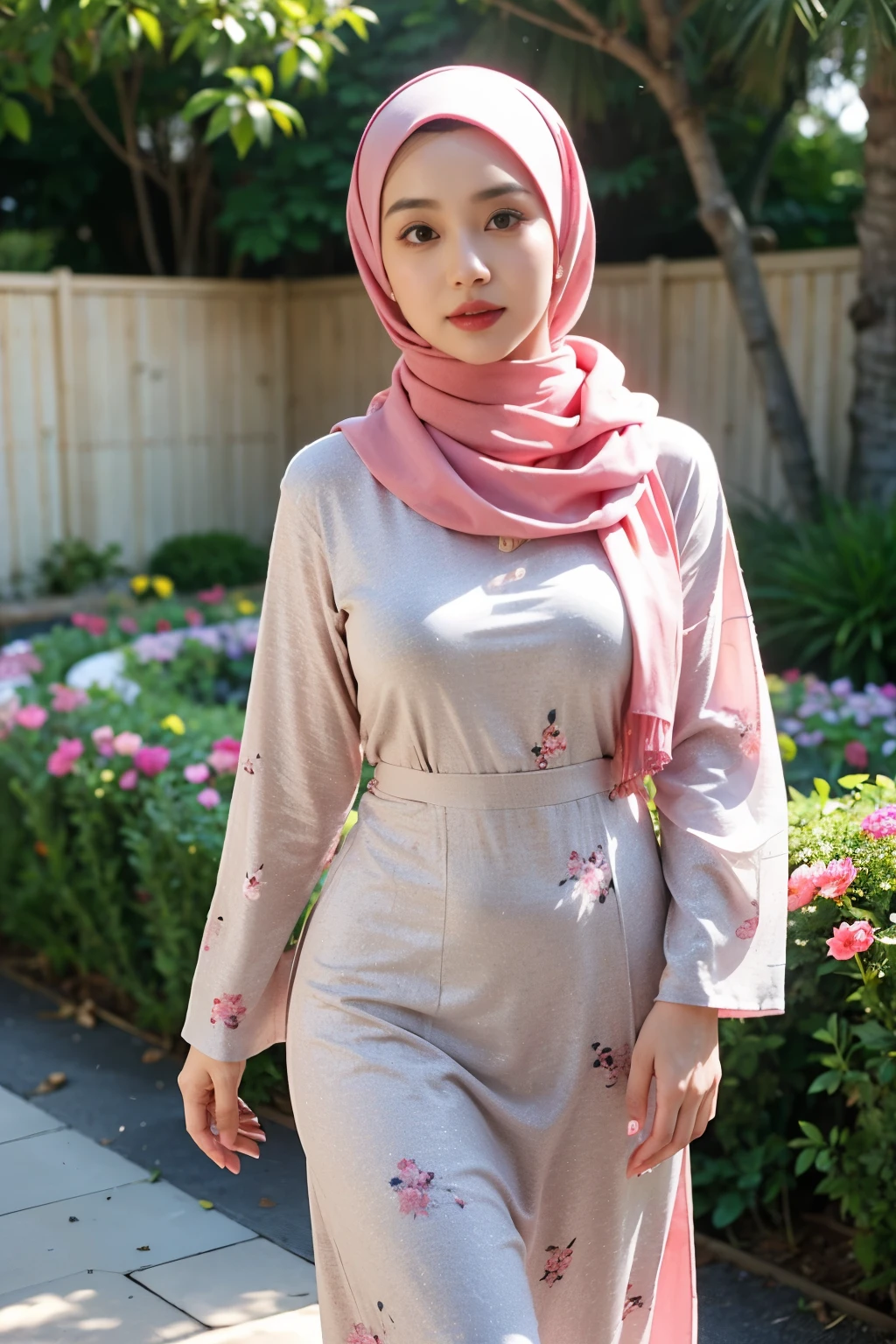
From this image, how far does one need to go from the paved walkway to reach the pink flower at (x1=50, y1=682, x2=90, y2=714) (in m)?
1.04

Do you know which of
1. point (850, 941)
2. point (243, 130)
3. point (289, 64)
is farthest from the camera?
point (243, 130)

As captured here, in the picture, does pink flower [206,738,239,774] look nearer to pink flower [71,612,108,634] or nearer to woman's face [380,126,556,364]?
pink flower [71,612,108,634]

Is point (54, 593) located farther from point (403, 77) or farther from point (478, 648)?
point (478, 648)

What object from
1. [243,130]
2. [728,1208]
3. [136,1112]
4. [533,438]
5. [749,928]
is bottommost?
[136,1112]

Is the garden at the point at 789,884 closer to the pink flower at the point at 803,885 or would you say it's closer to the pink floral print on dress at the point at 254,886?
the pink flower at the point at 803,885

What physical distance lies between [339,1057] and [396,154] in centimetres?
96

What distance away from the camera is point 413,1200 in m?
1.51

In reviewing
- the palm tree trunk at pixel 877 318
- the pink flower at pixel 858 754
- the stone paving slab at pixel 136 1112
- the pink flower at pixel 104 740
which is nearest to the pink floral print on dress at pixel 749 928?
the stone paving slab at pixel 136 1112

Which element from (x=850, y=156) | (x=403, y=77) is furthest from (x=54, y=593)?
(x=850, y=156)

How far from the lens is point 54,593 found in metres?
9.85

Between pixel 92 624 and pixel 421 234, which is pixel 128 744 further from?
pixel 421 234

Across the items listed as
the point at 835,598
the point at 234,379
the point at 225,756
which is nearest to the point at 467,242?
the point at 225,756

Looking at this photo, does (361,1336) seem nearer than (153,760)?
Yes

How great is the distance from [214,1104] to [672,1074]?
57cm
